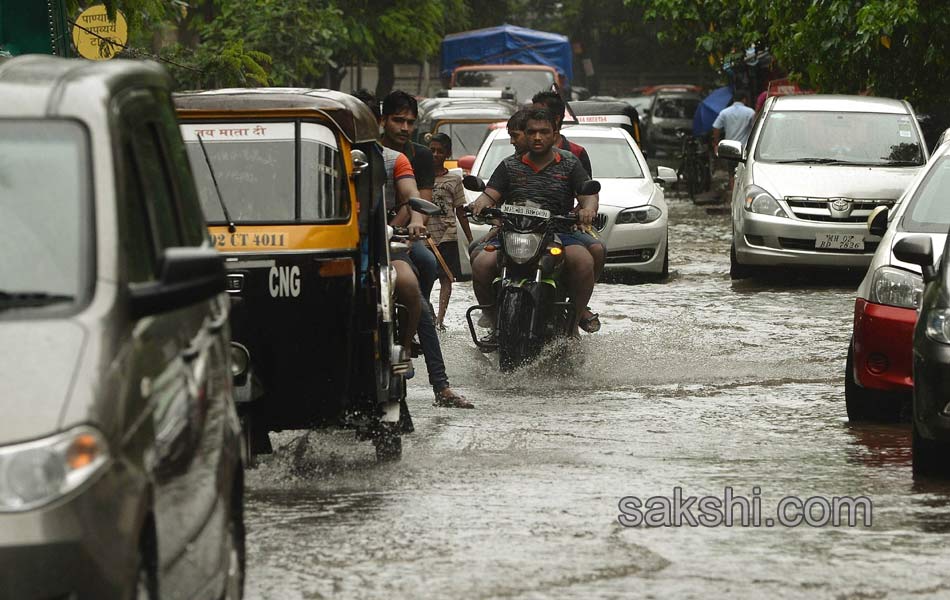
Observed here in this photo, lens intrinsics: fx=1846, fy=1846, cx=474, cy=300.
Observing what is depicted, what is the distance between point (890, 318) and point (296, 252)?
10.7 feet

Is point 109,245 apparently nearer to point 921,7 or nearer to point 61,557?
point 61,557

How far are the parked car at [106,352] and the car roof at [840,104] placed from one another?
1412 centimetres

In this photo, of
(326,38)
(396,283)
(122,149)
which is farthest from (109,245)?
(326,38)

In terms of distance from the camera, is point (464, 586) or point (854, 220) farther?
point (854, 220)

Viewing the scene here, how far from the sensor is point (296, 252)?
8.11m

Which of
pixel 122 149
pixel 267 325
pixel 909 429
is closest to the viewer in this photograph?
pixel 122 149

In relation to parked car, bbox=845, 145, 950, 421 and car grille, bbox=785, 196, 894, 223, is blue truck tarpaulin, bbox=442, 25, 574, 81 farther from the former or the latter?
parked car, bbox=845, 145, 950, 421

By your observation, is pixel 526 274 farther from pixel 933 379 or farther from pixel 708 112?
pixel 708 112

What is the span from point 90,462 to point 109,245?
681 millimetres

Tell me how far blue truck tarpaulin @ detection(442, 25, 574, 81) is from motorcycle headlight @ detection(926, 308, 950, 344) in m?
38.7

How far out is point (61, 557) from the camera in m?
3.76

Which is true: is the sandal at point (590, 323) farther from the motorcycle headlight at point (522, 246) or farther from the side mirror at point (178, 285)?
the side mirror at point (178, 285)

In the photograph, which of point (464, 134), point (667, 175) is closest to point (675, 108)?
point (464, 134)

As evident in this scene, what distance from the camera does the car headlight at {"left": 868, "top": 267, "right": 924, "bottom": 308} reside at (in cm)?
954
